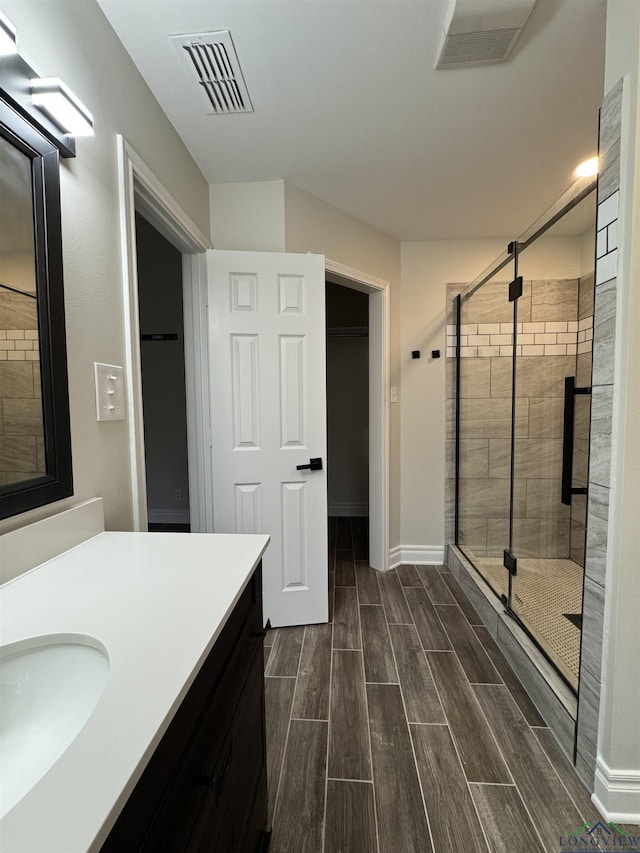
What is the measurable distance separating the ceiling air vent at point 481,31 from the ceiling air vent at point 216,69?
0.72 metres

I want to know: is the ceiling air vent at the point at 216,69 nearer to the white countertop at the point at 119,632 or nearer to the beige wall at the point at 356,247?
the beige wall at the point at 356,247

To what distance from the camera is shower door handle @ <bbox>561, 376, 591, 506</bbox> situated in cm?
184

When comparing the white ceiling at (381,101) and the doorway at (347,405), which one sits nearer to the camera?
the white ceiling at (381,101)

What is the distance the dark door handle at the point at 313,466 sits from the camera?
2.06 m

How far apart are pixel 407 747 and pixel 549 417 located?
2144 mm

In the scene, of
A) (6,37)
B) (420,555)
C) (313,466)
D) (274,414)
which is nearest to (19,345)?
(6,37)

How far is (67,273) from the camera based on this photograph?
985mm

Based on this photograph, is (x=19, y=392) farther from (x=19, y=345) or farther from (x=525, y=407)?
(x=525, y=407)

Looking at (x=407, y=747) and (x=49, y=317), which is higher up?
(x=49, y=317)

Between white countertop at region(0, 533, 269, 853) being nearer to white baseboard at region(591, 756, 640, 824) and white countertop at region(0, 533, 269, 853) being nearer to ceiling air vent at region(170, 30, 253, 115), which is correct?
white baseboard at region(591, 756, 640, 824)

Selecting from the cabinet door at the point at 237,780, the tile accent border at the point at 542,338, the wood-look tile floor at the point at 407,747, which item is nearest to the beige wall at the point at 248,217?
the tile accent border at the point at 542,338

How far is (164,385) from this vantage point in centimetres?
375

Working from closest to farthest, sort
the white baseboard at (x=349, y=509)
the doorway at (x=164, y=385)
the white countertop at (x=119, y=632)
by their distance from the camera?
the white countertop at (x=119, y=632) → the doorway at (x=164, y=385) → the white baseboard at (x=349, y=509)

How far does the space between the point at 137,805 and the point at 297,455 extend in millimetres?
1663
